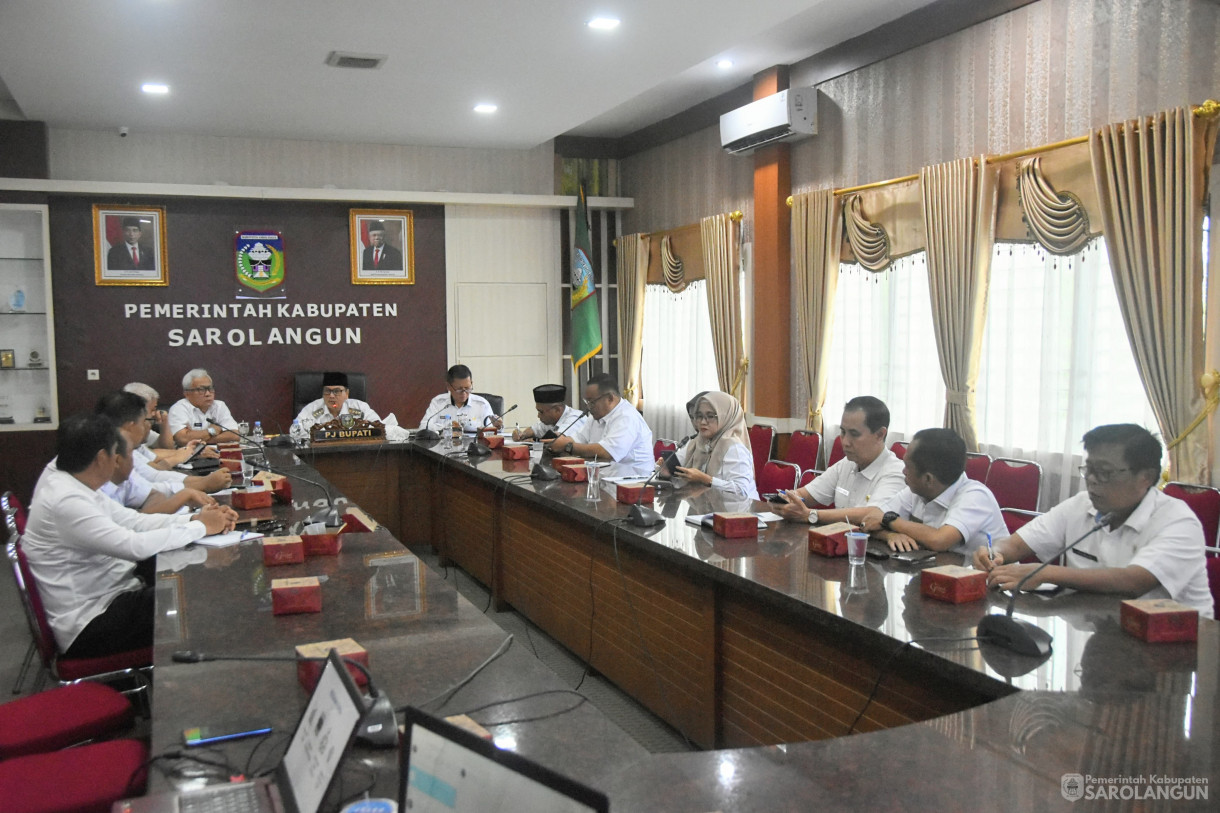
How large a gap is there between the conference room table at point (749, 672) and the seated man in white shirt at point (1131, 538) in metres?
0.09

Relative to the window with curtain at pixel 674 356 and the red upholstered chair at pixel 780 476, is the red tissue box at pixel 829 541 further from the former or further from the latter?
the window with curtain at pixel 674 356

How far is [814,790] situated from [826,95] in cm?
499

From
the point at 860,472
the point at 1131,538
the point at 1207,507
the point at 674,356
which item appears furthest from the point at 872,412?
the point at 674,356

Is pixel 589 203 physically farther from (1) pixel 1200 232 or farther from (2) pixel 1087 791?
(2) pixel 1087 791

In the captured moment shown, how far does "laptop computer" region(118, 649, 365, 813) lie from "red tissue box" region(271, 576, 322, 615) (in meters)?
0.78

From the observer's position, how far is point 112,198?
659cm

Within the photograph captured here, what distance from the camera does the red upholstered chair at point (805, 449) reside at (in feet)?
16.8

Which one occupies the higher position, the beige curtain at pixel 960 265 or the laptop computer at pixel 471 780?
the beige curtain at pixel 960 265

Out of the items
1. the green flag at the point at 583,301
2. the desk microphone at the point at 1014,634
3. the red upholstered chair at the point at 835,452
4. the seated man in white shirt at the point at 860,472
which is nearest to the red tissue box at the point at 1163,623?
the desk microphone at the point at 1014,634

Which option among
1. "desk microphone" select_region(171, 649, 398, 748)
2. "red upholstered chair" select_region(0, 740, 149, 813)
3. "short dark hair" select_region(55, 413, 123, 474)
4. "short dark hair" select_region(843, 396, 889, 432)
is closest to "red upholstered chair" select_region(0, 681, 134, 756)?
"red upholstered chair" select_region(0, 740, 149, 813)

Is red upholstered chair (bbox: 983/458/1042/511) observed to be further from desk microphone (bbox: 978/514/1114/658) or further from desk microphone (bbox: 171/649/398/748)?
desk microphone (bbox: 171/649/398/748)

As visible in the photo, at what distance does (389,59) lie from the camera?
15.8 feet

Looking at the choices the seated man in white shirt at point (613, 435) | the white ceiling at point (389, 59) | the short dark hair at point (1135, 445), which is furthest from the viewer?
the seated man in white shirt at point (613, 435)

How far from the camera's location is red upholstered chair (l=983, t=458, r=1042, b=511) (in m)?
3.77
